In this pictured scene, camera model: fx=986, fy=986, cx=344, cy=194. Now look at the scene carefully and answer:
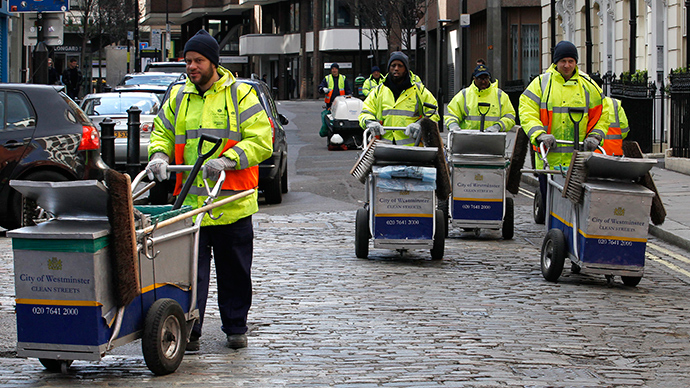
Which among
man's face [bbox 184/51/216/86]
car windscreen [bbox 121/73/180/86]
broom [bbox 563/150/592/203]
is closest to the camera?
man's face [bbox 184/51/216/86]

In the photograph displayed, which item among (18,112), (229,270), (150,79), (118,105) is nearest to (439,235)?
(229,270)

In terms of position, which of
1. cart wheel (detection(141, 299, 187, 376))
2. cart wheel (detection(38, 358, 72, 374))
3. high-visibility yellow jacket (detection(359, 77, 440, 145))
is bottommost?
cart wheel (detection(38, 358, 72, 374))

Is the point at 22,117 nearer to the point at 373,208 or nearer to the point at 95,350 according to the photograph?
the point at 373,208

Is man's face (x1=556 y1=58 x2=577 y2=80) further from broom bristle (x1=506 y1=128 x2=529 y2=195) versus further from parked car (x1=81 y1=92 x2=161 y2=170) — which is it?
parked car (x1=81 y1=92 x2=161 y2=170)

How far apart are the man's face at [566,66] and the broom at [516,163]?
2.29 ft

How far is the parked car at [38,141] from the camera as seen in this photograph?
1075cm

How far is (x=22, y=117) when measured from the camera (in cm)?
1087

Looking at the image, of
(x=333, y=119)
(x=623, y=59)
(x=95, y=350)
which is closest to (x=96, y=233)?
(x=95, y=350)

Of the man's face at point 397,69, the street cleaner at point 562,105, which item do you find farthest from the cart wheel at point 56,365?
the man's face at point 397,69

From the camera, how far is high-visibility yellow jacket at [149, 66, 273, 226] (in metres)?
5.86

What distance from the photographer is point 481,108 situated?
1177cm

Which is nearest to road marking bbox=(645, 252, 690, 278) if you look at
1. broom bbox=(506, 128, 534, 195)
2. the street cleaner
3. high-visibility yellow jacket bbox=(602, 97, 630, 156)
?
the street cleaner

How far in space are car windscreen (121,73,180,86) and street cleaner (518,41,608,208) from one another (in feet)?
49.0

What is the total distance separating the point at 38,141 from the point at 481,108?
511cm
